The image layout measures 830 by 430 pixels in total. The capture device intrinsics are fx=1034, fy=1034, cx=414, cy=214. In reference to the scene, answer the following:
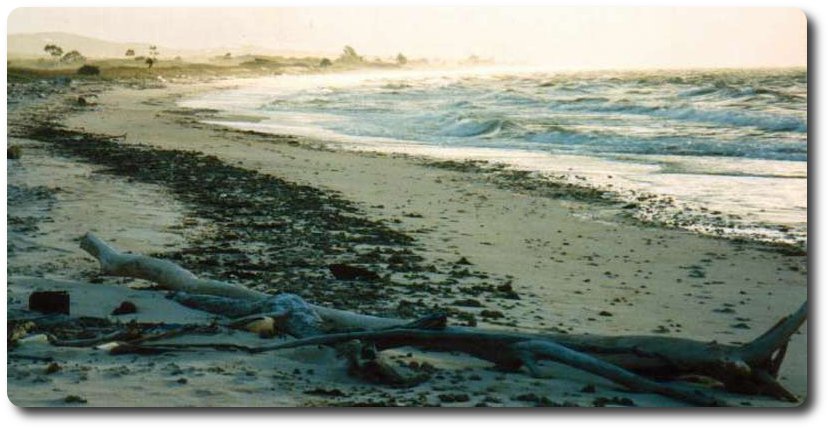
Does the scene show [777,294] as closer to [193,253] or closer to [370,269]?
[370,269]

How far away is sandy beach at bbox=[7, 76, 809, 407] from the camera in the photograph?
412cm

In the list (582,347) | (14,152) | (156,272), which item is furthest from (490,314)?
(14,152)

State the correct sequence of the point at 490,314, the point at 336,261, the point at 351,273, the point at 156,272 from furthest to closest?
the point at 336,261, the point at 351,273, the point at 156,272, the point at 490,314

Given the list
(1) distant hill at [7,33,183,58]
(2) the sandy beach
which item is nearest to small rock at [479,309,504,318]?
(2) the sandy beach

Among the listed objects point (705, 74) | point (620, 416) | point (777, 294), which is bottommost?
point (620, 416)

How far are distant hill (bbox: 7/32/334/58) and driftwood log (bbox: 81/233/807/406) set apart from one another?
142 cm

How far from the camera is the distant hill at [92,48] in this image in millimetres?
5000

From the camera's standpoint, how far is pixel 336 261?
5.62m

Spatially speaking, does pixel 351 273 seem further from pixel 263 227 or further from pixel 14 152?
pixel 14 152

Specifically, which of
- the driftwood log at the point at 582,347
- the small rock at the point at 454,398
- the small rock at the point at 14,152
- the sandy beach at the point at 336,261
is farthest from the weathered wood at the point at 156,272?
the small rock at the point at 454,398

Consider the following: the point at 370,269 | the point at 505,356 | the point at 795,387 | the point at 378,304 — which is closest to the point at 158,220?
the point at 370,269

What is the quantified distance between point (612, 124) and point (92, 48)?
4.71m

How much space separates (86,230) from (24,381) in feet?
4.61

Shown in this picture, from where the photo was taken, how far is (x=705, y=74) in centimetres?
547
